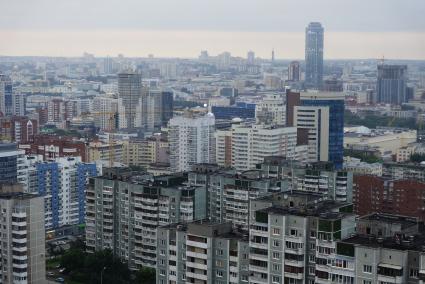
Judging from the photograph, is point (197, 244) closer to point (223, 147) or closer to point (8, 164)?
point (8, 164)

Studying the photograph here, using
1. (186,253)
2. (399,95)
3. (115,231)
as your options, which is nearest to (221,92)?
(399,95)

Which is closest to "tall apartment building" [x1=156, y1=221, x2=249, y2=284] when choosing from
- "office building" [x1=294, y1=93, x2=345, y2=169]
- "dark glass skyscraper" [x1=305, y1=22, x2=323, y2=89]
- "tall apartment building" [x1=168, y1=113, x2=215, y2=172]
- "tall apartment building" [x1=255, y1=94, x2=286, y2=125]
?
"tall apartment building" [x1=168, y1=113, x2=215, y2=172]

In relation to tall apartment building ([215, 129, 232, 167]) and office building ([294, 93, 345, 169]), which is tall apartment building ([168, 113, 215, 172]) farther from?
office building ([294, 93, 345, 169])

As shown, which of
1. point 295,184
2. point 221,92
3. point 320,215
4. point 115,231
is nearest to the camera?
point 320,215

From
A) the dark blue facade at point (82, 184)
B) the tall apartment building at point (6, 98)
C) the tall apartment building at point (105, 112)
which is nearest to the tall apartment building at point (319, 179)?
the dark blue facade at point (82, 184)

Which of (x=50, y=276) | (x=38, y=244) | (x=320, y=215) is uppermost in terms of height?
(x=320, y=215)

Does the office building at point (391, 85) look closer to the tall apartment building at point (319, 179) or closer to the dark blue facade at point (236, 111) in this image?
the dark blue facade at point (236, 111)

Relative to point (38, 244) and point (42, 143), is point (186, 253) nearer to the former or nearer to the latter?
point (38, 244)

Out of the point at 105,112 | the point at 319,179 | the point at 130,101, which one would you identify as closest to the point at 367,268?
the point at 319,179
